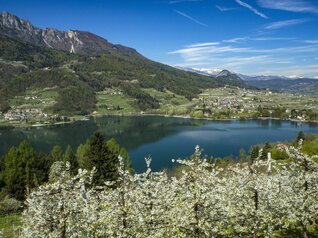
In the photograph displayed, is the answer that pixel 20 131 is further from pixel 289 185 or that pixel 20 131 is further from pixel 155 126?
pixel 289 185

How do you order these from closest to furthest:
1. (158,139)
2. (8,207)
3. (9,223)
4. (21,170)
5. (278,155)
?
→ (9,223) < (8,207) < (21,170) < (278,155) < (158,139)

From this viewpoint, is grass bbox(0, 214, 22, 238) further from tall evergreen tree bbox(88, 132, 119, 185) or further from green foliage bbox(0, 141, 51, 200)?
tall evergreen tree bbox(88, 132, 119, 185)

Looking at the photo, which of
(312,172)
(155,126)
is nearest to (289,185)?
(312,172)

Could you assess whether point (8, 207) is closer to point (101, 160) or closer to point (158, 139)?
point (101, 160)

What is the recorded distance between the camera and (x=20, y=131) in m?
152

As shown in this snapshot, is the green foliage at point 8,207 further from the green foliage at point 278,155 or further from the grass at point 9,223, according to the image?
the green foliage at point 278,155

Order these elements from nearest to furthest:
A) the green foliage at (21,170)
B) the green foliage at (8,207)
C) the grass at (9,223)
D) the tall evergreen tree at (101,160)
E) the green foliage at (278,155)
A: the grass at (9,223)
the green foliage at (8,207)
the tall evergreen tree at (101,160)
the green foliage at (21,170)
the green foliage at (278,155)

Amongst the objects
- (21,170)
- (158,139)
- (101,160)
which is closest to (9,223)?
(101,160)

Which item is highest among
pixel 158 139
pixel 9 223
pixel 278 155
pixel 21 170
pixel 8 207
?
pixel 21 170

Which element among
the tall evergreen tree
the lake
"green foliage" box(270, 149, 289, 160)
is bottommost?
the lake

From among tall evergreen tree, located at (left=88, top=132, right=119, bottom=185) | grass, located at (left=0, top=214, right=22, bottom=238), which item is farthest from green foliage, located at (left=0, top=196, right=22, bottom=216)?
tall evergreen tree, located at (left=88, top=132, right=119, bottom=185)

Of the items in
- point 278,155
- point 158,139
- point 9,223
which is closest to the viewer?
point 9,223

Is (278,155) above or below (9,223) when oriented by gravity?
below

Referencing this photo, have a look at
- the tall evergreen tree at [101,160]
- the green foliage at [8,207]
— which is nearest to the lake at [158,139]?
the tall evergreen tree at [101,160]
